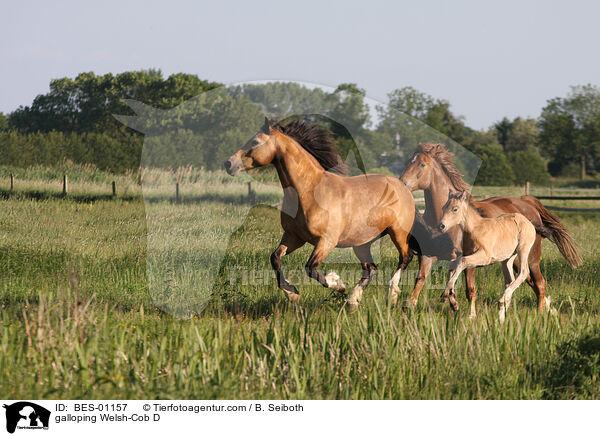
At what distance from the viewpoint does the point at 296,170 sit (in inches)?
243

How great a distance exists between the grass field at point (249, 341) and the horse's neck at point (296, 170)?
0.43 meters

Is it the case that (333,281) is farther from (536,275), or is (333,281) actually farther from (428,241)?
(536,275)

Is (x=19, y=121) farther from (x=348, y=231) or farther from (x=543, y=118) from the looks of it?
(x=543, y=118)

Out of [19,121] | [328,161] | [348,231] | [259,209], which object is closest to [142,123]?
[259,209]

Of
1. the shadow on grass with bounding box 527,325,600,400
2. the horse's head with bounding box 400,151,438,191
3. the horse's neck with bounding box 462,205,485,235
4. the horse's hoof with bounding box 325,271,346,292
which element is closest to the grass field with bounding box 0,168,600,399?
the shadow on grass with bounding box 527,325,600,400

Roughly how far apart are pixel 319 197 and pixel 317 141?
2.36 feet

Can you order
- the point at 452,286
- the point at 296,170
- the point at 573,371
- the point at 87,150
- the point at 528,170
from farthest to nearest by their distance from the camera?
the point at 528,170 → the point at 87,150 → the point at 296,170 → the point at 452,286 → the point at 573,371

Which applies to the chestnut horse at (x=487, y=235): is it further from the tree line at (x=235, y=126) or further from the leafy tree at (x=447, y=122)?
the leafy tree at (x=447, y=122)

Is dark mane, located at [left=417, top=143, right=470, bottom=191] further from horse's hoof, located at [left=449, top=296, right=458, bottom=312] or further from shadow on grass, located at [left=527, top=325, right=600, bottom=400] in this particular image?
shadow on grass, located at [left=527, top=325, right=600, bottom=400]

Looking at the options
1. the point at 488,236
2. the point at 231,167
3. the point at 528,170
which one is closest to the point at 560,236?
the point at 488,236

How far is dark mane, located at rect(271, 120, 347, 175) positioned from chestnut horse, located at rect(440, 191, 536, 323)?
140 cm

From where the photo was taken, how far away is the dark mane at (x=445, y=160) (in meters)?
7.07
